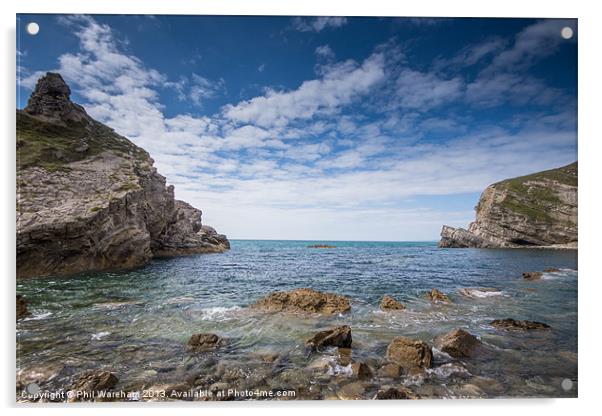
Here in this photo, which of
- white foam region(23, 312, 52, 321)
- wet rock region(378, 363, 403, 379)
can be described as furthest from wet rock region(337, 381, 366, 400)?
white foam region(23, 312, 52, 321)

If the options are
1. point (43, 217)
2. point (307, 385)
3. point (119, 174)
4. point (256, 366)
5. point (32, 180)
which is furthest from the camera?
point (119, 174)

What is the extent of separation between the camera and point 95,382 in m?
4.95

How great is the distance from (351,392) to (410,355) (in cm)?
149

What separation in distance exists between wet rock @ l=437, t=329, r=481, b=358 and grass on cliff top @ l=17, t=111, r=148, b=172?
1044 centimetres

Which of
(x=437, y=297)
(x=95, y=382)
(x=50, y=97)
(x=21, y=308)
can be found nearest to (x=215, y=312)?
(x=95, y=382)

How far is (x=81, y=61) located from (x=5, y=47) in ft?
4.17

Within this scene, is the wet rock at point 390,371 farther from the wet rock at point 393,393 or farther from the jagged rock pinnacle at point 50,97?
the jagged rock pinnacle at point 50,97

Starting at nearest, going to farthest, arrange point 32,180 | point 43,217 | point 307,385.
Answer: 1. point 307,385
2. point 32,180
3. point 43,217

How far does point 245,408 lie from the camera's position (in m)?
5.09

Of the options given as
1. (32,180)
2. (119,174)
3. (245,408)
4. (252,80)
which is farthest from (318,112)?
(119,174)

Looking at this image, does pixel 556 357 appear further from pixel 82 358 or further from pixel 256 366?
pixel 82 358

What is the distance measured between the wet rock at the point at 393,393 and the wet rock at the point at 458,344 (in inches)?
60.6

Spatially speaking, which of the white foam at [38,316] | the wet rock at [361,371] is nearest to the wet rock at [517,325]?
the wet rock at [361,371]

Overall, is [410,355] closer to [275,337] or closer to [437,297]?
[275,337]
